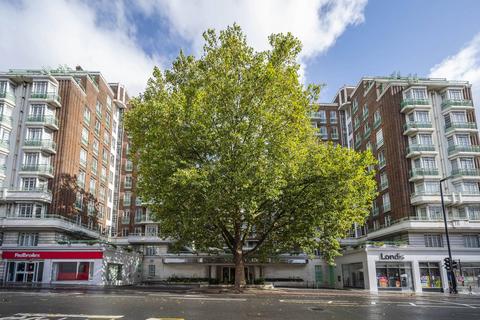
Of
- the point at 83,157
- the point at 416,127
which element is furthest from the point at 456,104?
the point at 83,157

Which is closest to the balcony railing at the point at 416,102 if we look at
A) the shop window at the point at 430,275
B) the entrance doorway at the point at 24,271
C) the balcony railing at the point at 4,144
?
the shop window at the point at 430,275

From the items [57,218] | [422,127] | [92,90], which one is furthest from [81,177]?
[422,127]

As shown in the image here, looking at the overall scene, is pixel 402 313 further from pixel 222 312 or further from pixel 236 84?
pixel 236 84

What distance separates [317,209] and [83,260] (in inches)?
1037

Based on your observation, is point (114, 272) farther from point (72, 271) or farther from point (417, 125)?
point (417, 125)

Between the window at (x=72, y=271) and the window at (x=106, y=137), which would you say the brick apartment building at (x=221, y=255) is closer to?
the window at (x=72, y=271)

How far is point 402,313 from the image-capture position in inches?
588

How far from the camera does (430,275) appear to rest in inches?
1665

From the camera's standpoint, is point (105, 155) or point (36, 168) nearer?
point (36, 168)

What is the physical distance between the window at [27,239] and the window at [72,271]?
3836 mm

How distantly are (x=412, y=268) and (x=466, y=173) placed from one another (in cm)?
1321

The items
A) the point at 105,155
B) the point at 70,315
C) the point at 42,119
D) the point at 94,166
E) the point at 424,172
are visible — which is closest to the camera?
the point at 70,315

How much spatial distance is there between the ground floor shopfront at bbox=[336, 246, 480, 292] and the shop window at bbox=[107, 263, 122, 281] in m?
27.8

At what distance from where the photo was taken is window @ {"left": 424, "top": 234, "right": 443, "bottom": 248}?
4416 centimetres
